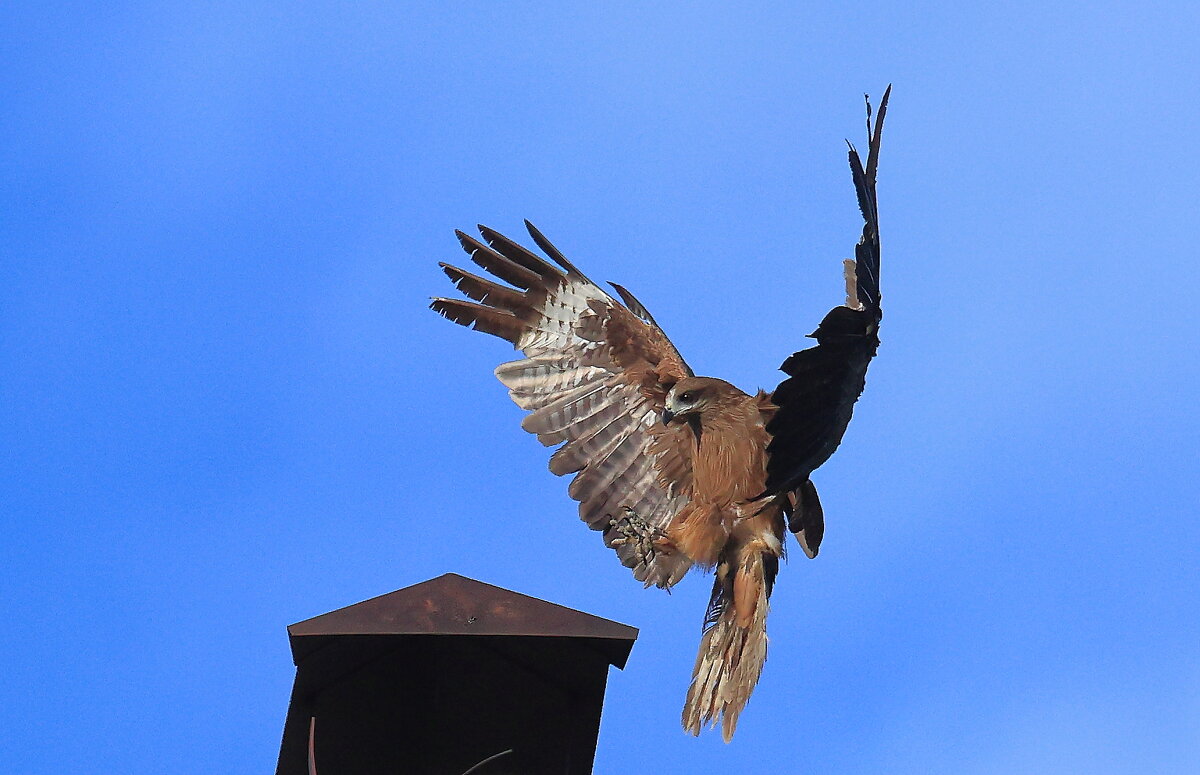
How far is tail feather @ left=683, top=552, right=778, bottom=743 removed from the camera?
18.2 feet

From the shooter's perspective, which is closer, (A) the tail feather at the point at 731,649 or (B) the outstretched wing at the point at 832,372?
(B) the outstretched wing at the point at 832,372

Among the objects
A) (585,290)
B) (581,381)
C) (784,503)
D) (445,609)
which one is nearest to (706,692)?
(784,503)

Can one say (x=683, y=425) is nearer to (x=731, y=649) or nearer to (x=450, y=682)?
(x=731, y=649)

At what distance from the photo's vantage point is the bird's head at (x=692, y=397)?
245 inches

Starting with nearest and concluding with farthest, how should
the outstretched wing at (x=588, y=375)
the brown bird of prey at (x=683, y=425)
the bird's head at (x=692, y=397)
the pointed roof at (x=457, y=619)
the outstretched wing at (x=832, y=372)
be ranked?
the pointed roof at (x=457, y=619)
the outstretched wing at (x=832, y=372)
the brown bird of prey at (x=683, y=425)
the bird's head at (x=692, y=397)
the outstretched wing at (x=588, y=375)

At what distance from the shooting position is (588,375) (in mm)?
7176

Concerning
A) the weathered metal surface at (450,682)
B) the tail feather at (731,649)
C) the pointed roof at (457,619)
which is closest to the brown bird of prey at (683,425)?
the tail feather at (731,649)

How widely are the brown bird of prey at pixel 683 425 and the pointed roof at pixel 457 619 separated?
1149 mm

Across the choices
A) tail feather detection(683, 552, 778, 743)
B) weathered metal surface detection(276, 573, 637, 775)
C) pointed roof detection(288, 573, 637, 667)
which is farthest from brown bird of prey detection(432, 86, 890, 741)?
pointed roof detection(288, 573, 637, 667)

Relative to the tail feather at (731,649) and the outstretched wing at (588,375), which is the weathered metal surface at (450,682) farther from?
the outstretched wing at (588,375)

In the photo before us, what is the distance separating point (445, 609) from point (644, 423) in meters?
2.56

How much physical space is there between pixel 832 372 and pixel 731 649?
123 centimetres

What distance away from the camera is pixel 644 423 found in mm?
6941

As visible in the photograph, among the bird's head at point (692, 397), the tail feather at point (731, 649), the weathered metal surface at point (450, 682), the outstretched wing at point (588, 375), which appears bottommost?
the weathered metal surface at point (450, 682)
